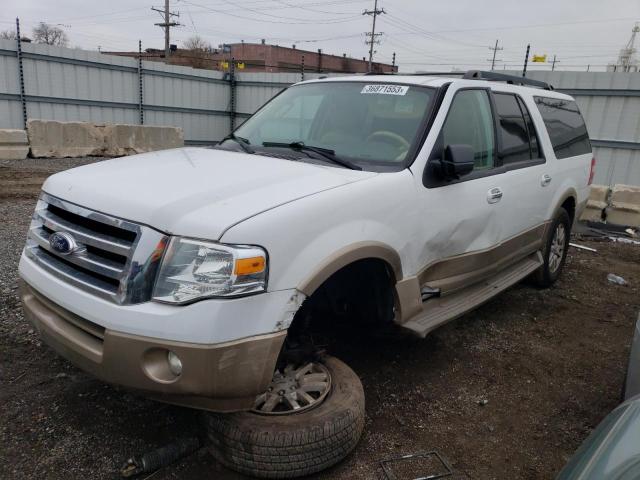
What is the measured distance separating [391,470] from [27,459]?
71.8 inches

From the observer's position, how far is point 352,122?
355 cm

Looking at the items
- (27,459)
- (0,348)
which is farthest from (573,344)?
(0,348)

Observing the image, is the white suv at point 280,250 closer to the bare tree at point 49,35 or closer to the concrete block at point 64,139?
the concrete block at point 64,139

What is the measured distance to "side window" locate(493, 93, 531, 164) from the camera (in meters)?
4.19

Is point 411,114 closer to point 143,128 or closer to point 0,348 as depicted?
point 0,348

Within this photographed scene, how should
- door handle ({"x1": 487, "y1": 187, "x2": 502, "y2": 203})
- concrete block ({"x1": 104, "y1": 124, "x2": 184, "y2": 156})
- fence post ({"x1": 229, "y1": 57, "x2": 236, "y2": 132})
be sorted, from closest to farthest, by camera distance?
door handle ({"x1": 487, "y1": 187, "x2": 502, "y2": 203}), concrete block ({"x1": 104, "y1": 124, "x2": 184, "y2": 156}), fence post ({"x1": 229, "y1": 57, "x2": 236, "y2": 132})

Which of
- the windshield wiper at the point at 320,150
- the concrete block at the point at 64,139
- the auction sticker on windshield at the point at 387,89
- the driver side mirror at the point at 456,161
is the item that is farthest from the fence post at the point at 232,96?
the driver side mirror at the point at 456,161

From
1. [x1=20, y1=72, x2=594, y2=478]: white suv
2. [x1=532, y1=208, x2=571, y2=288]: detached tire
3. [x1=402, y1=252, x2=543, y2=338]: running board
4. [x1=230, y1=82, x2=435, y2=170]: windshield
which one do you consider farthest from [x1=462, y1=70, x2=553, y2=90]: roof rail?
[x1=402, y1=252, x2=543, y2=338]: running board

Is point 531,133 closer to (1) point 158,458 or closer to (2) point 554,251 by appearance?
(2) point 554,251

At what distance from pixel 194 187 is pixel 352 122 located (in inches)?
56.9

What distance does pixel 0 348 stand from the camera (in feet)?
11.7

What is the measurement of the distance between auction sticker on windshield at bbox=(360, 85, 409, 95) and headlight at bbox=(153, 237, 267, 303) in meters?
1.96

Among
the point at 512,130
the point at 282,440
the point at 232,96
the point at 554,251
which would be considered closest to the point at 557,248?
the point at 554,251

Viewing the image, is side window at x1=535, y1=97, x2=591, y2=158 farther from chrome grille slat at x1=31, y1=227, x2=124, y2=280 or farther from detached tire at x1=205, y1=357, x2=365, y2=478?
chrome grille slat at x1=31, y1=227, x2=124, y2=280
